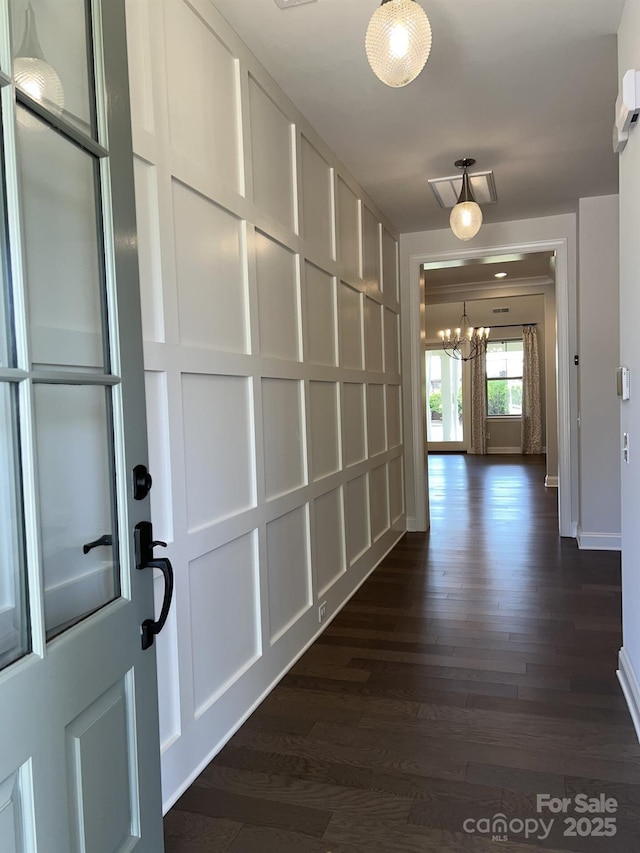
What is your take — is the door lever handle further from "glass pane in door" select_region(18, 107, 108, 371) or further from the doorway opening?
the doorway opening

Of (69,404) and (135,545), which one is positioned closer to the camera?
(69,404)

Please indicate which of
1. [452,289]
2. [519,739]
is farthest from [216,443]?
[452,289]

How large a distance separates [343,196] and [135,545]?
3.01m

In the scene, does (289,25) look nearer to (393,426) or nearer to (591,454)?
(393,426)

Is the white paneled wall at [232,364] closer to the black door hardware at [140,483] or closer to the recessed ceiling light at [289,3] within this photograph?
the recessed ceiling light at [289,3]

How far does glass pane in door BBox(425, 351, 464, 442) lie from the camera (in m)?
12.9

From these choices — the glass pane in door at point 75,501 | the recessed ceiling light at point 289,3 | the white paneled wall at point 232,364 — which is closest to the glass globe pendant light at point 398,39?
→ the recessed ceiling light at point 289,3

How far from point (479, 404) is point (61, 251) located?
38.5 ft

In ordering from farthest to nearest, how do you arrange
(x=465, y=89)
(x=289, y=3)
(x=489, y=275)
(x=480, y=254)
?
(x=489, y=275) < (x=480, y=254) < (x=465, y=89) < (x=289, y=3)

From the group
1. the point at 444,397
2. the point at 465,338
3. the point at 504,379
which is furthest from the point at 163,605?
the point at 444,397

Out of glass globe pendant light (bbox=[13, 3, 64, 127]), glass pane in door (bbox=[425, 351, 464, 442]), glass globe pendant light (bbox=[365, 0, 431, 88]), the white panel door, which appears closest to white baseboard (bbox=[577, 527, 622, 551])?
glass globe pendant light (bbox=[365, 0, 431, 88])

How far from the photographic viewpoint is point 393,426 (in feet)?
16.6

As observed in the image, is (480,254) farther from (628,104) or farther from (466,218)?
(628,104)

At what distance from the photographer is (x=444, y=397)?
→ 13023 millimetres
